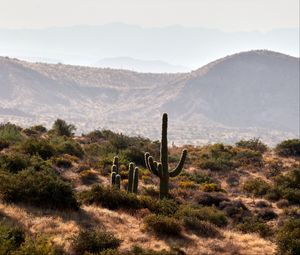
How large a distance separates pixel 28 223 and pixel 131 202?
4.48 m

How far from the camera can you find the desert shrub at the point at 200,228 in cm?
1443

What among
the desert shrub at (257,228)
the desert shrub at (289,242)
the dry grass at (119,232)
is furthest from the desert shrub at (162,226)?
the desert shrub at (257,228)

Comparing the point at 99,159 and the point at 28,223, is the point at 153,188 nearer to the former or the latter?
the point at 99,159

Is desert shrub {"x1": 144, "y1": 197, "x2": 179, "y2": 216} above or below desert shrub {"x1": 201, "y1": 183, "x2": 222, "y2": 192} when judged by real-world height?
above

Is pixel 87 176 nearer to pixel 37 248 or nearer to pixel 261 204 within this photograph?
pixel 261 204

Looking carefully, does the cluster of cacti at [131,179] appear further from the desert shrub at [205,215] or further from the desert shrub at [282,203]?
the desert shrub at [282,203]

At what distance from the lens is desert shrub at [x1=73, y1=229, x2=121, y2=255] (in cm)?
1136

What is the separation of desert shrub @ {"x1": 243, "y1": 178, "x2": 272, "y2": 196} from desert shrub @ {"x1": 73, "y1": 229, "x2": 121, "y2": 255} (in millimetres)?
13448

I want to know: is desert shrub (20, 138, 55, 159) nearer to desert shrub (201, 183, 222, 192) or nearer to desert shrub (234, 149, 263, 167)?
desert shrub (201, 183, 222, 192)

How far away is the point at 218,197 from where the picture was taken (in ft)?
71.4

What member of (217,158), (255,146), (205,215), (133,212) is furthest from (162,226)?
(255,146)

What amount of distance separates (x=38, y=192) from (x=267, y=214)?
10.1 metres

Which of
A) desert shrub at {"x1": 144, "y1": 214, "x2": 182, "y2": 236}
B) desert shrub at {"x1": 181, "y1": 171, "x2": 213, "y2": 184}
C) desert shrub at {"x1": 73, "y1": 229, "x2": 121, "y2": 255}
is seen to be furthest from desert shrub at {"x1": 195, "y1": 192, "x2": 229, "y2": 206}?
desert shrub at {"x1": 73, "y1": 229, "x2": 121, "y2": 255}

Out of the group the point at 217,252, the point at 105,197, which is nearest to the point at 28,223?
the point at 105,197
